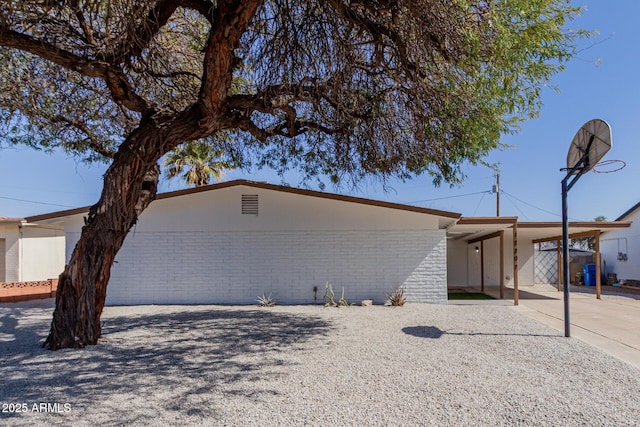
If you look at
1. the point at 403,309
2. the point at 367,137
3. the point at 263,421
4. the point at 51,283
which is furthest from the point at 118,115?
the point at 51,283

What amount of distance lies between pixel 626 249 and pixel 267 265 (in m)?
17.5

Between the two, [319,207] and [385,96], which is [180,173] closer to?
[319,207]

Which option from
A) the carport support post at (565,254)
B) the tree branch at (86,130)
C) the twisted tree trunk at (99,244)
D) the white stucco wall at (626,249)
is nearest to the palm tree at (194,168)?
the tree branch at (86,130)

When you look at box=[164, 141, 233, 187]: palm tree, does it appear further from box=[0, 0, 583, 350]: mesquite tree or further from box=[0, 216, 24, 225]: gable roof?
box=[0, 0, 583, 350]: mesquite tree

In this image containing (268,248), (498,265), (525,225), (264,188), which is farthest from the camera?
(498,265)

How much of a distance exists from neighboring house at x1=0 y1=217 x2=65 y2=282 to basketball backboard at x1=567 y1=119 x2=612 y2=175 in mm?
17883

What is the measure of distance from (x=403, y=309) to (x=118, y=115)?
28.4ft

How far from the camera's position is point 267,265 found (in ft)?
39.8

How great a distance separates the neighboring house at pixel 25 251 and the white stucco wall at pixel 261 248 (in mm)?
5944

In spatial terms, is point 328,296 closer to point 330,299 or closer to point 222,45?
point 330,299

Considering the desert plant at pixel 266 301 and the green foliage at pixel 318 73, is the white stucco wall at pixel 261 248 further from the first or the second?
the green foliage at pixel 318 73

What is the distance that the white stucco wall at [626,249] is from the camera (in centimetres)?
1780

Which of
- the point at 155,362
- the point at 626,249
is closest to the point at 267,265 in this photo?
the point at 155,362

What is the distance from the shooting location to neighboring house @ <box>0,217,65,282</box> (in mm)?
15953
